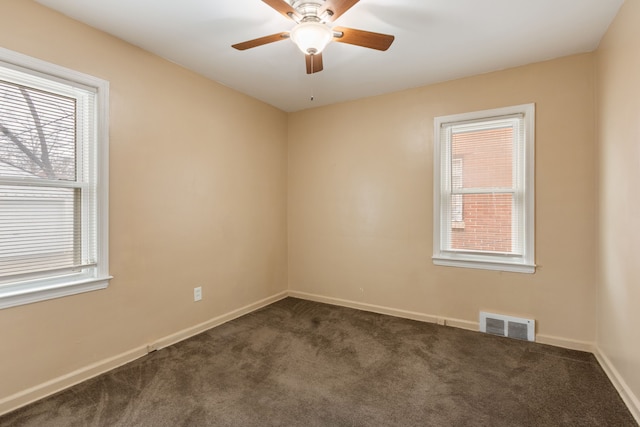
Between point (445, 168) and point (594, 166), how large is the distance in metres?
1.15

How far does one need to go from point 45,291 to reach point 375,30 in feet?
9.26

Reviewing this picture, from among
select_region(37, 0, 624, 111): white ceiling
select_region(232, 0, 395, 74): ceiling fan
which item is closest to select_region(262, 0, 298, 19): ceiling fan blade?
select_region(232, 0, 395, 74): ceiling fan

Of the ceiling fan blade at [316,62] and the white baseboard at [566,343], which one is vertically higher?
the ceiling fan blade at [316,62]

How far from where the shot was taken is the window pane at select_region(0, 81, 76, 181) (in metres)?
1.90

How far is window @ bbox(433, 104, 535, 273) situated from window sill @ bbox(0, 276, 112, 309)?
2939 mm

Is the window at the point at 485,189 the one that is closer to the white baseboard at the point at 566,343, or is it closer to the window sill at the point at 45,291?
the white baseboard at the point at 566,343

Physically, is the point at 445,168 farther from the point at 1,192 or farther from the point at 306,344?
the point at 1,192

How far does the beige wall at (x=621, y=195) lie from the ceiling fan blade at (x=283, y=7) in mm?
1968

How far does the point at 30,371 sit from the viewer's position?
197cm

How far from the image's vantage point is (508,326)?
2.90 meters

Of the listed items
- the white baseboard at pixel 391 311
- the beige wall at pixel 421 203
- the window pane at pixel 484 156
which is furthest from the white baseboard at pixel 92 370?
the window pane at pixel 484 156

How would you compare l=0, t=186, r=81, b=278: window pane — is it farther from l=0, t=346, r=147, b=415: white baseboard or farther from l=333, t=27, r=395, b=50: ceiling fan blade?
l=333, t=27, r=395, b=50: ceiling fan blade

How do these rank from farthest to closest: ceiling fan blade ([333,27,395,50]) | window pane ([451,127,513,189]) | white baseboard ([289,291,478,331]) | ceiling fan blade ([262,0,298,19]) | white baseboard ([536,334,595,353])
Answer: white baseboard ([289,291,478,331]), window pane ([451,127,513,189]), white baseboard ([536,334,595,353]), ceiling fan blade ([333,27,395,50]), ceiling fan blade ([262,0,298,19])

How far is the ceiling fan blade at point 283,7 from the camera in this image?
159 cm
